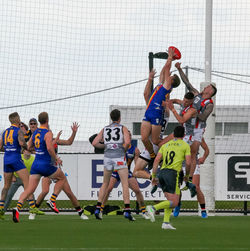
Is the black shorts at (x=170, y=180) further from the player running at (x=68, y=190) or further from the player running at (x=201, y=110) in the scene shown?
the player running at (x=68, y=190)

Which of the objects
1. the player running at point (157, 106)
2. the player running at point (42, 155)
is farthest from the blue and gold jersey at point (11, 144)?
the player running at point (157, 106)

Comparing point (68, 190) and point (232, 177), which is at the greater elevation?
point (68, 190)

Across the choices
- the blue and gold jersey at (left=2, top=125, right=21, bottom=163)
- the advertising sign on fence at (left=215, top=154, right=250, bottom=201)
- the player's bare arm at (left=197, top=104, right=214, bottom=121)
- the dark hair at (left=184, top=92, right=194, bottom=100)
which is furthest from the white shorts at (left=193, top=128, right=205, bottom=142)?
the advertising sign on fence at (left=215, top=154, right=250, bottom=201)

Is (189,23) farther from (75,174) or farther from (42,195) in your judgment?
(42,195)

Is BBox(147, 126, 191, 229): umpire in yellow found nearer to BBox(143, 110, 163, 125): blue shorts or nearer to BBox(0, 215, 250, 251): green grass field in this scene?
BBox(0, 215, 250, 251): green grass field

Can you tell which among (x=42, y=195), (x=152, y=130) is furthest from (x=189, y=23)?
(x=42, y=195)

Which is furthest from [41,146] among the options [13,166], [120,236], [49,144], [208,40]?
[208,40]

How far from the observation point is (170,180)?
12.3 meters

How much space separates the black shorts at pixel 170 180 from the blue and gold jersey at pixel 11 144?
12.8ft

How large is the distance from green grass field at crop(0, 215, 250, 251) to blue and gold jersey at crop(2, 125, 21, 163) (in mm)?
1778

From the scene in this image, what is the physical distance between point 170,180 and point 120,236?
1.77m

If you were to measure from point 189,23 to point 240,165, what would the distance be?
4.32 metres

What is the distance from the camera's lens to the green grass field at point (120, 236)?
9344 mm

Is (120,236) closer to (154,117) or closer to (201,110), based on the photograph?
(154,117)
